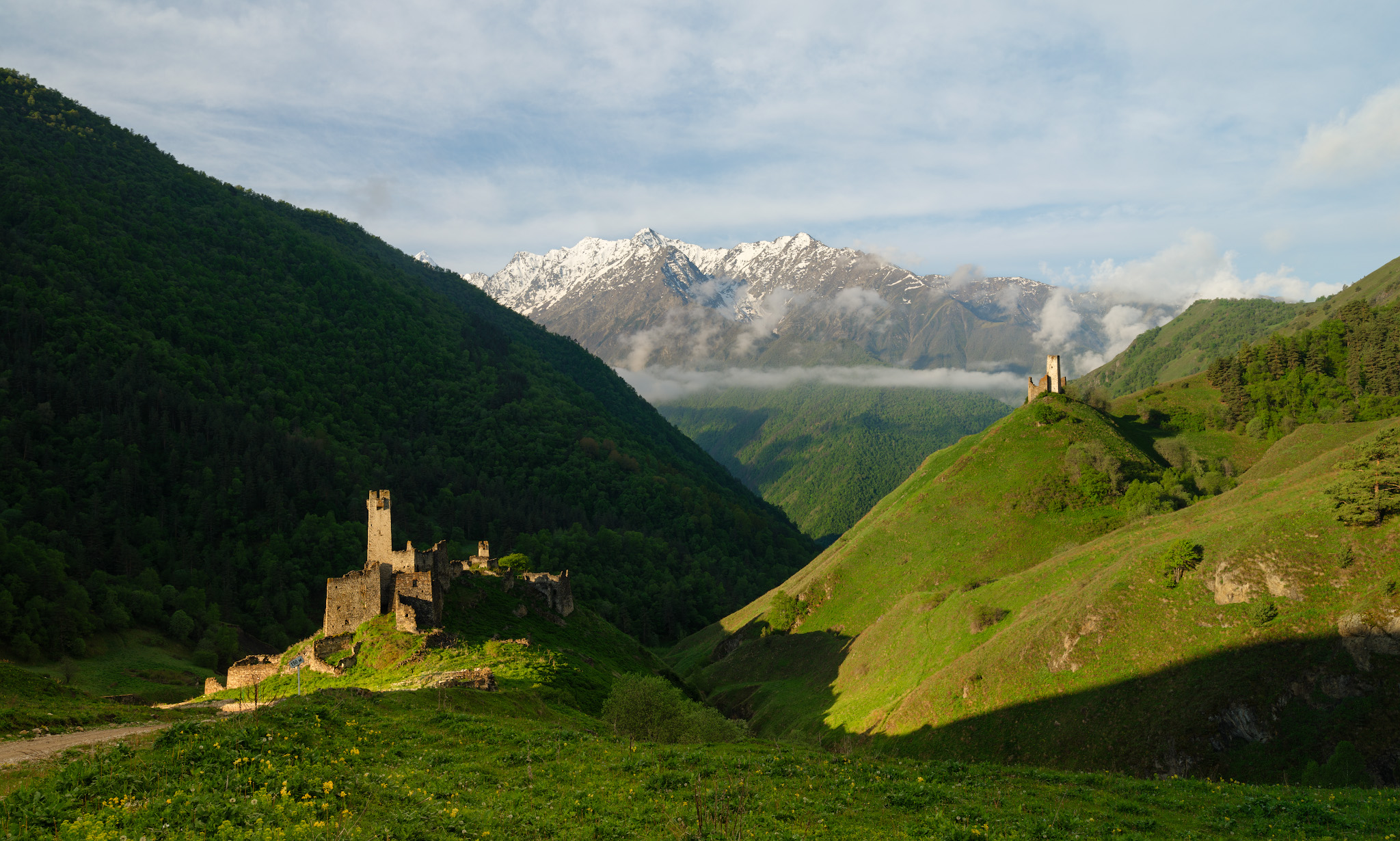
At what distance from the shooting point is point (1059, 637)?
52656mm

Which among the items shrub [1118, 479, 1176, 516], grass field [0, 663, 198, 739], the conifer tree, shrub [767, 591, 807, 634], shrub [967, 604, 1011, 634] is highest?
the conifer tree

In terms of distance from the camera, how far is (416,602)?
54281 mm

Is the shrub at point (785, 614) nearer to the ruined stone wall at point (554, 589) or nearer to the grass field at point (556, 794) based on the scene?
the ruined stone wall at point (554, 589)

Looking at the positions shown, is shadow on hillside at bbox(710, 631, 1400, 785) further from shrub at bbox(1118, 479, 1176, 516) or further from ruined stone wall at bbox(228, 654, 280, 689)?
ruined stone wall at bbox(228, 654, 280, 689)

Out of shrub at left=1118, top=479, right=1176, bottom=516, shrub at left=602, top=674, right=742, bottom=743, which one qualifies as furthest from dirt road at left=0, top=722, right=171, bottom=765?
shrub at left=1118, top=479, right=1176, bottom=516

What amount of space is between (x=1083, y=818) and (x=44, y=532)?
153 m

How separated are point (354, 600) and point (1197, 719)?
5907cm

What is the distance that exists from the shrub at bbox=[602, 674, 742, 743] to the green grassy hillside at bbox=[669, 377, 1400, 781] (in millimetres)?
16605

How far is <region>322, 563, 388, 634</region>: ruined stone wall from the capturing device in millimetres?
56188

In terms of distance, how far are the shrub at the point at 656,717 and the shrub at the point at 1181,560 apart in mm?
32970

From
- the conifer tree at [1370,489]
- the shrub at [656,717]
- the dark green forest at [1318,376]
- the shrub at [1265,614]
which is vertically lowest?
the shrub at [656,717]

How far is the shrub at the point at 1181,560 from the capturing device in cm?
4991

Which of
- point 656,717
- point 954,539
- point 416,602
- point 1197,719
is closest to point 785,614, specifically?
point 954,539

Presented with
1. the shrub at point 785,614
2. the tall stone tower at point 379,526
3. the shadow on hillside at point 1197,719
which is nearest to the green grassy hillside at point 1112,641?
the shadow on hillside at point 1197,719
